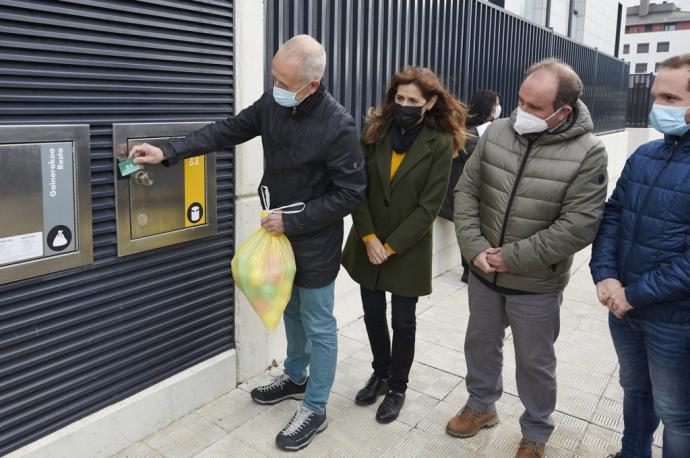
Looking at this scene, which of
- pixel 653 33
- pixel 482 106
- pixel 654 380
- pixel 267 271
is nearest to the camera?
pixel 654 380

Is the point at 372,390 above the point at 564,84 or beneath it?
beneath

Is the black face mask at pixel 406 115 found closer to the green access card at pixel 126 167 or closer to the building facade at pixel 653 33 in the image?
the green access card at pixel 126 167

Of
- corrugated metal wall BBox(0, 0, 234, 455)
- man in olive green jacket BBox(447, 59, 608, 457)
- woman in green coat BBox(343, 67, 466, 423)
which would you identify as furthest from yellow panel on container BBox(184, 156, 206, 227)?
man in olive green jacket BBox(447, 59, 608, 457)

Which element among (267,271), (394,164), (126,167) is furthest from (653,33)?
(126,167)

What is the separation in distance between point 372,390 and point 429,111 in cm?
163

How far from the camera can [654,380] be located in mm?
2451

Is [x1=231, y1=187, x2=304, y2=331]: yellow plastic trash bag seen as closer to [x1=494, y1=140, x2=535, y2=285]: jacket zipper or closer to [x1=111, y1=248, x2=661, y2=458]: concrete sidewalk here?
[x1=111, y1=248, x2=661, y2=458]: concrete sidewalk

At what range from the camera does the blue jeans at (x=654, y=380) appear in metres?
2.36

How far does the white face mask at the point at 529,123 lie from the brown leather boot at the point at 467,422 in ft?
4.99

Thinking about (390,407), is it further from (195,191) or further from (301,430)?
(195,191)

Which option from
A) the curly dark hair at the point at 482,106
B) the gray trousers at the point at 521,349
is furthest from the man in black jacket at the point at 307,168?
the curly dark hair at the point at 482,106

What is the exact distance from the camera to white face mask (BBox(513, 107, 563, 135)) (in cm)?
261

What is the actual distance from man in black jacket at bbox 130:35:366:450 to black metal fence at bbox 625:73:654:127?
713 inches

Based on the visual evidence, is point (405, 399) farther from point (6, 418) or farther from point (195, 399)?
point (6, 418)
